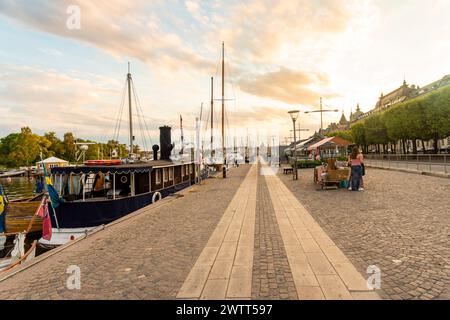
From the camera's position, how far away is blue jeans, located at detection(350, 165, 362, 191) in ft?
42.8

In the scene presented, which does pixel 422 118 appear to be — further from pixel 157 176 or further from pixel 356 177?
pixel 157 176

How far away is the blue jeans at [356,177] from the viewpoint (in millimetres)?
13055

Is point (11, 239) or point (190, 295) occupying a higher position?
point (190, 295)

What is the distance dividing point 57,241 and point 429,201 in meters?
15.5

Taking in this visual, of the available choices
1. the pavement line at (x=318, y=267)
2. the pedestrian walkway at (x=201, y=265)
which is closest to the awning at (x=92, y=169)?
the pedestrian walkway at (x=201, y=265)

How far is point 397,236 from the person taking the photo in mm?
5844

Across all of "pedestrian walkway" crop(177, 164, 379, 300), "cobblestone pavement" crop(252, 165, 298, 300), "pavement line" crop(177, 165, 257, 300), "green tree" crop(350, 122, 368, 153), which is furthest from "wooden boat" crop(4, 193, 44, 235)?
"green tree" crop(350, 122, 368, 153)

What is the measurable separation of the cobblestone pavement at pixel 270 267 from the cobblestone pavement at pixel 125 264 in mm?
1252

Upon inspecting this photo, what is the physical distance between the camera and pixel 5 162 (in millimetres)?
86375

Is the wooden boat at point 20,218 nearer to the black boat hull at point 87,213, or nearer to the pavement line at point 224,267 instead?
the black boat hull at point 87,213

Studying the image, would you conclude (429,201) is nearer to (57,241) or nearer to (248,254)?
(248,254)

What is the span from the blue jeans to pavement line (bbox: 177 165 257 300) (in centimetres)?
827

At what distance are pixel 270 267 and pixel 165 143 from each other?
2007cm
